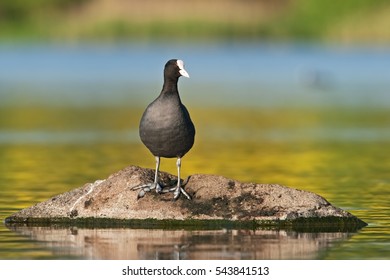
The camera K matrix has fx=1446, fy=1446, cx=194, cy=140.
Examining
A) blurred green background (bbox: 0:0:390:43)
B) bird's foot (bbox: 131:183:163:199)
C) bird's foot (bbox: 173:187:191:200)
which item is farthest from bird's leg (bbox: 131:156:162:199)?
blurred green background (bbox: 0:0:390:43)

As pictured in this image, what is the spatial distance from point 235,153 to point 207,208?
39.8ft

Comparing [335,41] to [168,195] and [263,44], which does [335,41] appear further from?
[168,195]

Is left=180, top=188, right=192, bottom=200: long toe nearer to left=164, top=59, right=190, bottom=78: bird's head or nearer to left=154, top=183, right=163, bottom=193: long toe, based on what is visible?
left=154, top=183, right=163, bottom=193: long toe

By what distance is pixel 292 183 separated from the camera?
21922 mm

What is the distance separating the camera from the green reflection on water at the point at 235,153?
1894cm

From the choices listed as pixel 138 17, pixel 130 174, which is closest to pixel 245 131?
pixel 130 174

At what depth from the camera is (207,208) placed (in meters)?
15.8

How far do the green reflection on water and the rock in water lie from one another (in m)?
0.61

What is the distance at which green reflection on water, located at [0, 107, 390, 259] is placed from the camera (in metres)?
18.9

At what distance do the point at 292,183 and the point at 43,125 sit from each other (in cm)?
1545

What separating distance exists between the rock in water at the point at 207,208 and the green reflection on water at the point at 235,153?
2.00 feet

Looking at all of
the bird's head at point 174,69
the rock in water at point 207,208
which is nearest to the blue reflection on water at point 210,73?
the rock in water at point 207,208

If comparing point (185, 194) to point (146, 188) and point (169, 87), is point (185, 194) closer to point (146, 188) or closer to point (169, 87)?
point (146, 188)

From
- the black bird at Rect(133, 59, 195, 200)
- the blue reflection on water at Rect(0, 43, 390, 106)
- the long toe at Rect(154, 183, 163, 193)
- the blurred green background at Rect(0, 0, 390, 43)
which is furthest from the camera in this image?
the blurred green background at Rect(0, 0, 390, 43)
